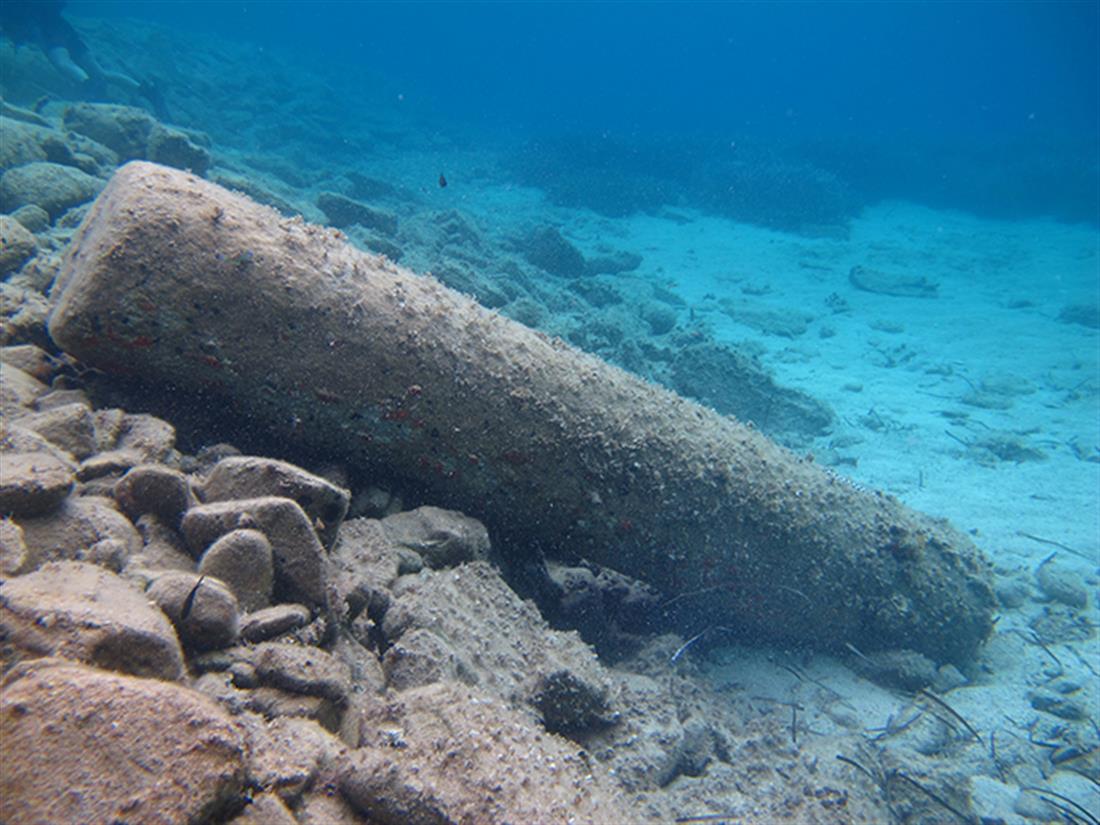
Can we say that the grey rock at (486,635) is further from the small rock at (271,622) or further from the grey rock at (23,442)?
the grey rock at (23,442)

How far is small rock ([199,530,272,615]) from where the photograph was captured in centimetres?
200

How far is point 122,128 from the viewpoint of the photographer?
1116 cm

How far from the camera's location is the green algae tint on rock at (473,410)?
3.01 metres

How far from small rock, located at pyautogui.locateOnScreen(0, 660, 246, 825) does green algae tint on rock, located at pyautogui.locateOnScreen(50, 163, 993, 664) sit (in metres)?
2.07

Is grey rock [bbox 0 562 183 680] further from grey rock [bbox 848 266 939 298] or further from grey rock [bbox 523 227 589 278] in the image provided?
grey rock [bbox 848 266 939 298]

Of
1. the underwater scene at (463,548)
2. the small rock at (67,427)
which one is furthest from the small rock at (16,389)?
the small rock at (67,427)

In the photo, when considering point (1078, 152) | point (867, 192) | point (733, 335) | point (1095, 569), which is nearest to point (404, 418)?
point (1095, 569)

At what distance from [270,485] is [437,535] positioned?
1017mm

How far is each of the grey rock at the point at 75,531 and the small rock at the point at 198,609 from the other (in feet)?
1.12

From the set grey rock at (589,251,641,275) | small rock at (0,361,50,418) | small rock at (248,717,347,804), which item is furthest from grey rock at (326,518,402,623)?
grey rock at (589,251,641,275)

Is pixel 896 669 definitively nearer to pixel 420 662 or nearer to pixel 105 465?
pixel 420 662

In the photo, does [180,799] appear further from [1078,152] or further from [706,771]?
[1078,152]

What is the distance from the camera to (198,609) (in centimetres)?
177

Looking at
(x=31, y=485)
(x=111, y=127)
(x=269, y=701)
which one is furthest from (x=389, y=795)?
(x=111, y=127)
